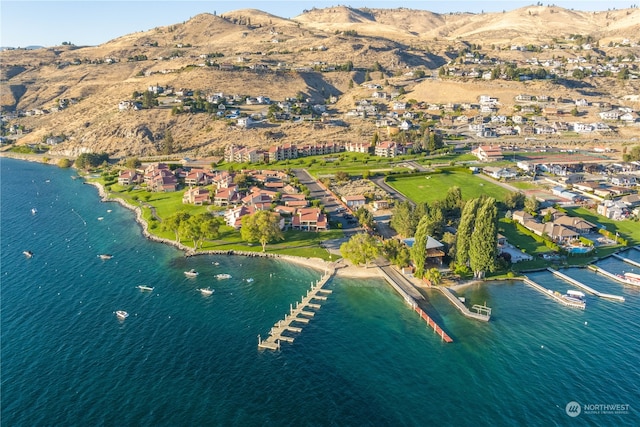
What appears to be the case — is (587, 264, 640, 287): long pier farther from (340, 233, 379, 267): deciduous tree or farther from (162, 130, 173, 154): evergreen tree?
(162, 130, 173, 154): evergreen tree

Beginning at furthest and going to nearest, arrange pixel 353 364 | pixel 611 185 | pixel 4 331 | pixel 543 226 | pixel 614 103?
pixel 614 103
pixel 611 185
pixel 543 226
pixel 4 331
pixel 353 364

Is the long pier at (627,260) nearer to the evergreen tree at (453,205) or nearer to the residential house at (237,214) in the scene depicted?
the evergreen tree at (453,205)

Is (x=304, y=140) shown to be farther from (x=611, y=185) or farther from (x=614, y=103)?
(x=614, y=103)

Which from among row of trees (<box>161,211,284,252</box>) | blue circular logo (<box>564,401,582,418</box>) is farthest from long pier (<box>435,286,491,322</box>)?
row of trees (<box>161,211,284,252</box>)

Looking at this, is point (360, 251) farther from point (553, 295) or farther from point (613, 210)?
point (613, 210)

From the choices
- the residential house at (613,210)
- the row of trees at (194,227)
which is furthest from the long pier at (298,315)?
the residential house at (613,210)

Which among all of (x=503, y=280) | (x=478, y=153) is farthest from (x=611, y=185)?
(x=503, y=280)
